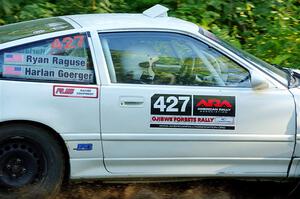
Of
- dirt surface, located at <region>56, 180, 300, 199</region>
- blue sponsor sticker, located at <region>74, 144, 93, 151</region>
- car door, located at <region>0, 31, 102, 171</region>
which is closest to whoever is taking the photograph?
car door, located at <region>0, 31, 102, 171</region>

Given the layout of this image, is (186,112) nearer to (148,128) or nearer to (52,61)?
(148,128)

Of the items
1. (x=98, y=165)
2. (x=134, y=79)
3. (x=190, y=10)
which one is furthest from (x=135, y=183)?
(x=190, y=10)

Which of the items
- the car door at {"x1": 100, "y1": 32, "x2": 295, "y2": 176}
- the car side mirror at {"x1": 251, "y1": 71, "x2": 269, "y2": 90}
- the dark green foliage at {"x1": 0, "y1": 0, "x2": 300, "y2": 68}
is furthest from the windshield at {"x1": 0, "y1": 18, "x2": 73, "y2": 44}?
the dark green foliage at {"x1": 0, "y1": 0, "x2": 300, "y2": 68}

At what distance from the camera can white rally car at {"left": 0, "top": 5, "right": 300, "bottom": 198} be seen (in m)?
4.27

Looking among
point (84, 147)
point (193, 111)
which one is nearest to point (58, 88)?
point (84, 147)

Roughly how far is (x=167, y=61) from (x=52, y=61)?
0.92 m

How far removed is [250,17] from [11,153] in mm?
5146

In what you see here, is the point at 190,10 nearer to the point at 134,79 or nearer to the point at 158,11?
the point at 158,11

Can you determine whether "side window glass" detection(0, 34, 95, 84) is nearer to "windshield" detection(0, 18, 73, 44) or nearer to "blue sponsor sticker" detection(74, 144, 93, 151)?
"windshield" detection(0, 18, 73, 44)

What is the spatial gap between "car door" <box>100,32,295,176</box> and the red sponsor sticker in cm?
10

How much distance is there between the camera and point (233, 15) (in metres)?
8.29

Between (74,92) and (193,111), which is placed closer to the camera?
(74,92)

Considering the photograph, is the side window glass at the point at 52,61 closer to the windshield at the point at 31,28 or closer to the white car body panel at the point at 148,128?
the white car body panel at the point at 148,128

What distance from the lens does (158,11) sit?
200 inches
